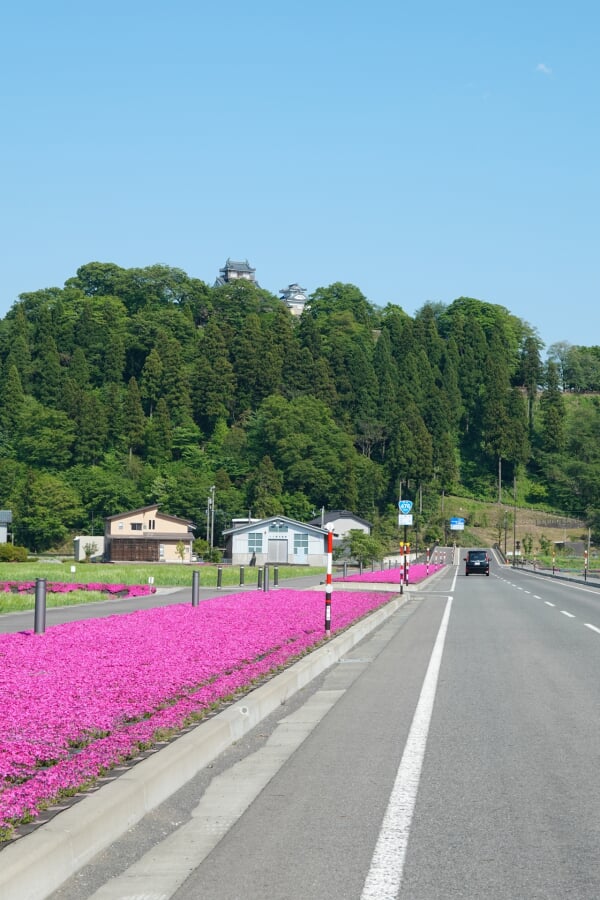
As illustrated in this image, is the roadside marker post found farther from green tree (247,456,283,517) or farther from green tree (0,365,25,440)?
green tree (0,365,25,440)

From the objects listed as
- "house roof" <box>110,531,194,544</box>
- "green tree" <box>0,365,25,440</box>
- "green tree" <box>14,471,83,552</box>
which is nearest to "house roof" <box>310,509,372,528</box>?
"house roof" <box>110,531,194,544</box>

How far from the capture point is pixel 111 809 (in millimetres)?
5508

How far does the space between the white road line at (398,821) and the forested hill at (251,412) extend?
101 metres

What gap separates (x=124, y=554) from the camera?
331 feet

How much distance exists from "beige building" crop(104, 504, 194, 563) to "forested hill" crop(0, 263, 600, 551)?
330 inches

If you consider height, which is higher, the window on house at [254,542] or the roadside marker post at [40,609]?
the window on house at [254,542]

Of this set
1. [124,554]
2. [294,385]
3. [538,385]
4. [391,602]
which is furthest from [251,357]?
[391,602]

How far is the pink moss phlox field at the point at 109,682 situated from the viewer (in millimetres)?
6551

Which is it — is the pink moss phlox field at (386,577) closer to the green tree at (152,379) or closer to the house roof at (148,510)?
the house roof at (148,510)

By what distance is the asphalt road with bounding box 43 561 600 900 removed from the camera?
4.88 m

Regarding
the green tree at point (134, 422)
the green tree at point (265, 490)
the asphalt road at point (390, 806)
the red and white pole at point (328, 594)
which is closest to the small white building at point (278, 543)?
the green tree at point (265, 490)

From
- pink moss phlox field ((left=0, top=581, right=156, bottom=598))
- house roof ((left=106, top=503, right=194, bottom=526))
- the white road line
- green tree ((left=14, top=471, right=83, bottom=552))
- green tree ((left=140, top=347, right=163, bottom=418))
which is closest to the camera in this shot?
the white road line

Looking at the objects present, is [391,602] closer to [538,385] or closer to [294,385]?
[294,385]

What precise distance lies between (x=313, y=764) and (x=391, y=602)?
67.6 feet
